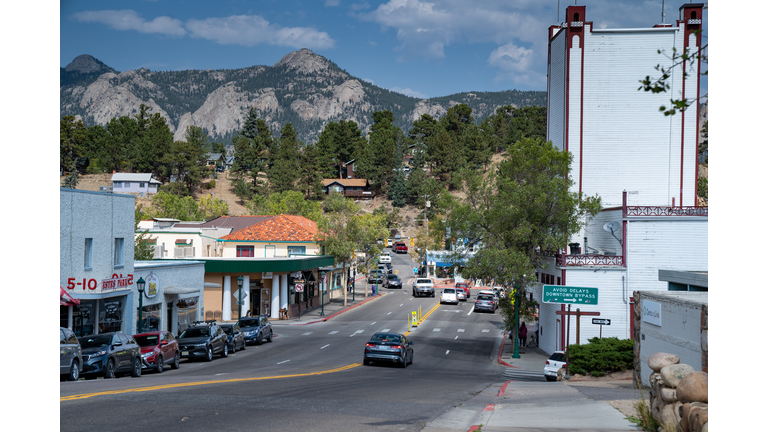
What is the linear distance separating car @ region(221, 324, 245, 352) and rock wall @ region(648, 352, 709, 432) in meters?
25.6

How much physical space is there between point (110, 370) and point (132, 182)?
11184 centimetres

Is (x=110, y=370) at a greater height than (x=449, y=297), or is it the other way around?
(x=110, y=370)

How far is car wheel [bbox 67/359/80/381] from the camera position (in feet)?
66.2

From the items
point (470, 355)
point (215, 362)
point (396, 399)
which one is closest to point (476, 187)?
point (470, 355)

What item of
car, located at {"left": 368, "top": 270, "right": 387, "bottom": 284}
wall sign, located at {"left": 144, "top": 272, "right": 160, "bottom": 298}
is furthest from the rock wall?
car, located at {"left": 368, "top": 270, "right": 387, "bottom": 284}

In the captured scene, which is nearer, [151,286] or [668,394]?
[668,394]

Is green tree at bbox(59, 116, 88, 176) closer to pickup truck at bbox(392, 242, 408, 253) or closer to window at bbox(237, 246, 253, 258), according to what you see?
pickup truck at bbox(392, 242, 408, 253)

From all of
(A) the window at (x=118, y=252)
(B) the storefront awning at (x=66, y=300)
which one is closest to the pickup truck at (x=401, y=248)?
(A) the window at (x=118, y=252)

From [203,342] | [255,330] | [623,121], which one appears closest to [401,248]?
[623,121]

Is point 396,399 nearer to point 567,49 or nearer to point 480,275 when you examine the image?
point 480,275

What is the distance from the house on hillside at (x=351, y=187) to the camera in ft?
477

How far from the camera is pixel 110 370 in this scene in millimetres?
21797

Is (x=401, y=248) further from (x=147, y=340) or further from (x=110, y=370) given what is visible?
(x=110, y=370)
